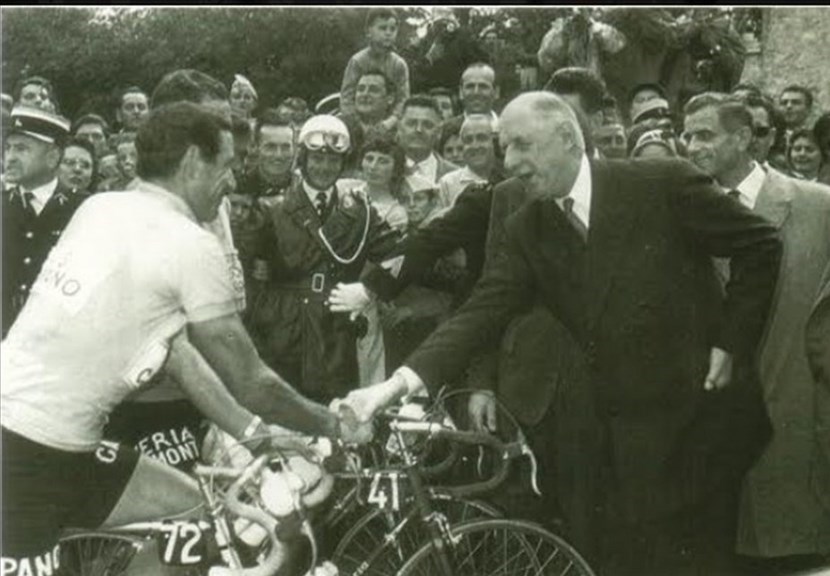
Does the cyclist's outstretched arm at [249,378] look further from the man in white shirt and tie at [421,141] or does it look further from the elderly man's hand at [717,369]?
the elderly man's hand at [717,369]

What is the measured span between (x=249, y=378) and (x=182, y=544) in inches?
23.3

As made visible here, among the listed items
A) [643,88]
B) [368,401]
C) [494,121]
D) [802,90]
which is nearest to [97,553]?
[368,401]

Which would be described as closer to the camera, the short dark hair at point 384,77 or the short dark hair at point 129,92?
the short dark hair at point 129,92

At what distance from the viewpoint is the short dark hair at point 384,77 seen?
5.36 metres

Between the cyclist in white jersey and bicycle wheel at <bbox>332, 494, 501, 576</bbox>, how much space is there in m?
0.43

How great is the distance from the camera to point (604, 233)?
533cm

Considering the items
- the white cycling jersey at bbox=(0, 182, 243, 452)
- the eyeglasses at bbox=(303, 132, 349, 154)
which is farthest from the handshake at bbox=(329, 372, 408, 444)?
the eyeglasses at bbox=(303, 132, 349, 154)

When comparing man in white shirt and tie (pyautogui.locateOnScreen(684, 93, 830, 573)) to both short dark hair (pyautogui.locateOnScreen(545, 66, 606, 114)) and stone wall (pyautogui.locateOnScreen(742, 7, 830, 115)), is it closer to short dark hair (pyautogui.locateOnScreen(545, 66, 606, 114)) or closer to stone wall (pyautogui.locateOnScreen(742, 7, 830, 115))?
stone wall (pyautogui.locateOnScreen(742, 7, 830, 115))

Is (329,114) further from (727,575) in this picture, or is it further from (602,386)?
(727,575)

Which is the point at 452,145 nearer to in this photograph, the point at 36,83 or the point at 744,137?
the point at 744,137

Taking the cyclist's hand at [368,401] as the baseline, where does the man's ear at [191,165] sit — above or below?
above

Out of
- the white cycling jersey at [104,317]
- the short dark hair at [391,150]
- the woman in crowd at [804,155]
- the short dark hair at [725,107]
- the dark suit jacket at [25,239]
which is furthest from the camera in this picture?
the woman in crowd at [804,155]

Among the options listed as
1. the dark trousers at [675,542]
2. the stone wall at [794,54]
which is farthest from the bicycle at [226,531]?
the stone wall at [794,54]

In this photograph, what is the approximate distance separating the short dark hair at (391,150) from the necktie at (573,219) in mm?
625
